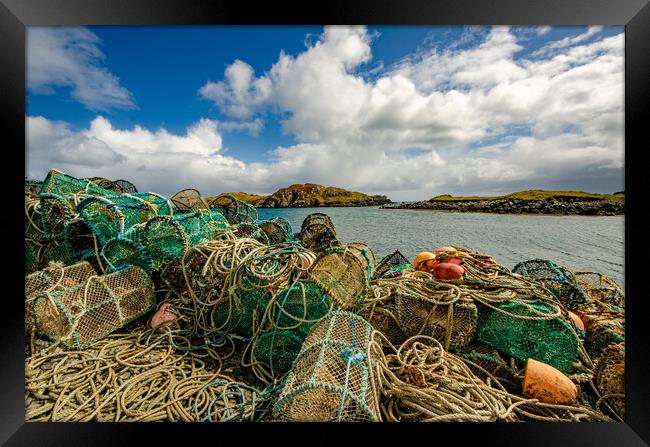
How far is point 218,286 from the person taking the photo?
3211 millimetres

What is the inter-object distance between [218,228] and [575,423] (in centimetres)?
435

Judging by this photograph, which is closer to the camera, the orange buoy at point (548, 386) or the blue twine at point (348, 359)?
the blue twine at point (348, 359)

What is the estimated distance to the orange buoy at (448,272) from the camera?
10.3ft

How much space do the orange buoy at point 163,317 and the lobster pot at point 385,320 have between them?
6.81ft

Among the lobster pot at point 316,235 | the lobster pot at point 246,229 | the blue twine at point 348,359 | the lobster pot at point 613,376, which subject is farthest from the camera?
the lobster pot at point 316,235

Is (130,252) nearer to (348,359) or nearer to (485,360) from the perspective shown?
(348,359)

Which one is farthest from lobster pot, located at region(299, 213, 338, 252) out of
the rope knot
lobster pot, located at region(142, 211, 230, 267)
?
the rope knot

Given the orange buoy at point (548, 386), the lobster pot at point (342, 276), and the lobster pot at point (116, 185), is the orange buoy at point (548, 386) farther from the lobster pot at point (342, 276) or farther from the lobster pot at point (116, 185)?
the lobster pot at point (116, 185)

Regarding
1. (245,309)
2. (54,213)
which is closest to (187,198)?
(54,213)

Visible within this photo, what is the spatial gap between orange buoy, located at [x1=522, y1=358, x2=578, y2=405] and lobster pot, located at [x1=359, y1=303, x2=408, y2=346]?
1025 mm

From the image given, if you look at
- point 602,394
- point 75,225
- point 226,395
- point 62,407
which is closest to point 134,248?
point 75,225

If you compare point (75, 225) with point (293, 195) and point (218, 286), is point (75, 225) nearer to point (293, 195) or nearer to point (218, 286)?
point (218, 286)

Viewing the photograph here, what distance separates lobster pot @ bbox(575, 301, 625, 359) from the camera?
288cm

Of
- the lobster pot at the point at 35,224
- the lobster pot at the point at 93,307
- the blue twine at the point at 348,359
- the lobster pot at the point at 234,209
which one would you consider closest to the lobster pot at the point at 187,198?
the lobster pot at the point at 234,209
